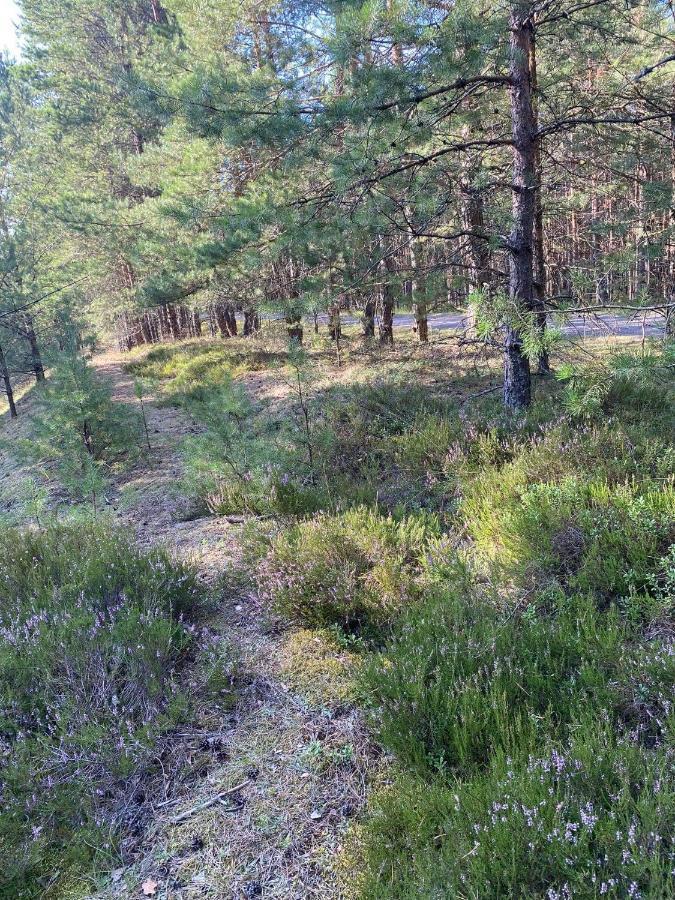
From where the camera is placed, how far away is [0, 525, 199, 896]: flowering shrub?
7.61 feet

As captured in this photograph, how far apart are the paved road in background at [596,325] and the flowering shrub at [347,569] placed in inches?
84.7

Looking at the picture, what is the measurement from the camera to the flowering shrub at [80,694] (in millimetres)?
2320

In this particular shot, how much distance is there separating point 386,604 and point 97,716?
1.85 meters

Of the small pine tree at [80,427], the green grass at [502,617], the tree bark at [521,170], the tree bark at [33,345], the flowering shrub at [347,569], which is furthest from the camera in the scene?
the tree bark at [33,345]

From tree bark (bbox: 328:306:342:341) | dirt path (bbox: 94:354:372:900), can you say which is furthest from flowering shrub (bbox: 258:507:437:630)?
tree bark (bbox: 328:306:342:341)

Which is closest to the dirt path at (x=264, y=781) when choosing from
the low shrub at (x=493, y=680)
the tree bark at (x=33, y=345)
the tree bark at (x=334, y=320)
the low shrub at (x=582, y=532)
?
the low shrub at (x=493, y=680)

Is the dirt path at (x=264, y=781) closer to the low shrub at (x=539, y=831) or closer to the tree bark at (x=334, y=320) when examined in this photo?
the low shrub at (x=539, y=831)

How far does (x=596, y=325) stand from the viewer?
18.6ft

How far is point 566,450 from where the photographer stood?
4945 mm

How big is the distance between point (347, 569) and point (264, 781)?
152 cm

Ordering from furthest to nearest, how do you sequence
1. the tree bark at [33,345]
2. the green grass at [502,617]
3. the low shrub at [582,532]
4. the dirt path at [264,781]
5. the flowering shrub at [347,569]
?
the tree bark at [33,345] < the flowering shrub at [347,569] < the low shrub at [582,532] < the dirt path at [264,781] < the green grass at [502,617]

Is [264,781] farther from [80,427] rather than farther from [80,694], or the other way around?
[80,427]

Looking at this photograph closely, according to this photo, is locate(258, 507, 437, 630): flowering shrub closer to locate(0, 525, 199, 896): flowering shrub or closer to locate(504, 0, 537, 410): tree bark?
locate(0, 525, 199, 896): flowering shrub

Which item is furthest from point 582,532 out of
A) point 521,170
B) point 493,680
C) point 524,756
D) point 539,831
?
point 521,170
